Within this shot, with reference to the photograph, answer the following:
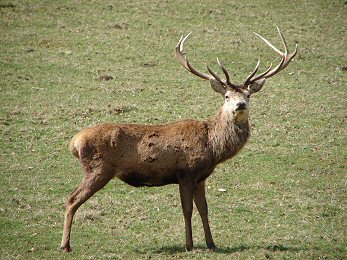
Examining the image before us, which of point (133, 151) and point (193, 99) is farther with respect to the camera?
point (193, 99)

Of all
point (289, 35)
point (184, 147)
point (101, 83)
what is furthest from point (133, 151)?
point (289, 35)

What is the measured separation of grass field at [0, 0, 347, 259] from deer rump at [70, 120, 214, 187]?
45.6 inches

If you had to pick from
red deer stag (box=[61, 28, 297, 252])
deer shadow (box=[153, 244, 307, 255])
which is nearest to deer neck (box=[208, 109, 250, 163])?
red deer stag (box=[61, 28, 297, 252])

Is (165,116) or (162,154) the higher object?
(162,154)

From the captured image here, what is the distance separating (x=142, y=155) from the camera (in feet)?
36.2

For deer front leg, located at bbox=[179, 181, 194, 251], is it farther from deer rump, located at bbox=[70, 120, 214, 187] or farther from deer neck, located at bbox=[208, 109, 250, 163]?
deer neck, located at bbox=[208, 109, 250, 163]

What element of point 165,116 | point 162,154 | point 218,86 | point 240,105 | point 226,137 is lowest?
point 165,116

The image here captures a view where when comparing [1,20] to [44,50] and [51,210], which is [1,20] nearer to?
[44,50]

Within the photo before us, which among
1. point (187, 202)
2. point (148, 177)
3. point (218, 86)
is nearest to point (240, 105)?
point (218, 86)

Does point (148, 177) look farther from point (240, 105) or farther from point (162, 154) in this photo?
point (240, 105)

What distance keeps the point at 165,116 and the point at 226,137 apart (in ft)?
21.8

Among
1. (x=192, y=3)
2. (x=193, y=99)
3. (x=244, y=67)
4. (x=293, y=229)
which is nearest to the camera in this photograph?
(x=293, y=229)

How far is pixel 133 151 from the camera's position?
11055mm

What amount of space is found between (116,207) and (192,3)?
14972mm
